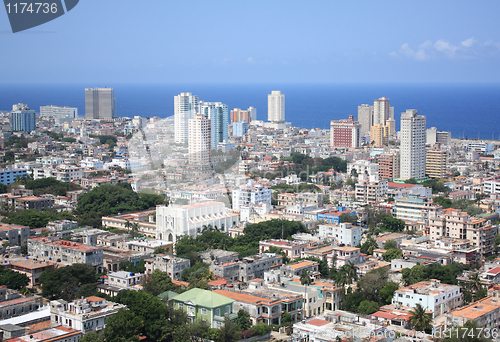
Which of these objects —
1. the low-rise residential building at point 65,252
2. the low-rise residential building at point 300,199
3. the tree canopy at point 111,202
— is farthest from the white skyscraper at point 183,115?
the low-rise residential building at point 65,252

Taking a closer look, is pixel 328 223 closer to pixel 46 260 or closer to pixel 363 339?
pixel 46 260

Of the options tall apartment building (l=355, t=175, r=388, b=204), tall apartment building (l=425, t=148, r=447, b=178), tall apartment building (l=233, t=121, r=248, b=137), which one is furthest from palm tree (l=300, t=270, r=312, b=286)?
tall apartment building (l=233, t=121, r=248, b=137)

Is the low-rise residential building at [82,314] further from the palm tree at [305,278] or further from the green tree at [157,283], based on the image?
the palm tree at [305,278]

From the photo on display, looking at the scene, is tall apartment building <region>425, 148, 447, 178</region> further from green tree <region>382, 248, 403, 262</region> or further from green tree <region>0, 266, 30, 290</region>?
green tree <region>0, 266, 30, 290</region>

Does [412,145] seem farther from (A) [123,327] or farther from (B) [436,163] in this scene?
(A) [123,327]

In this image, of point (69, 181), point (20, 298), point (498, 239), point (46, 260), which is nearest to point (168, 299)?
point (20, 298)

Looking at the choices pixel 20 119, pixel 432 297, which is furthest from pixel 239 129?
pixel 432 297

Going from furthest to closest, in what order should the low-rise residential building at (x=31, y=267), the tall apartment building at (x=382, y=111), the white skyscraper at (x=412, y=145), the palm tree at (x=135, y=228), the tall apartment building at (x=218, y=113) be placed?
the tall apartment building at (x=382, y=111)
the tall apartment building at (x=218, y=113)
the white skyscraper at (x=412, y=145)
the palm tree at (x=135, y=228)
the low-rise residential building at (x=31, y=267)
